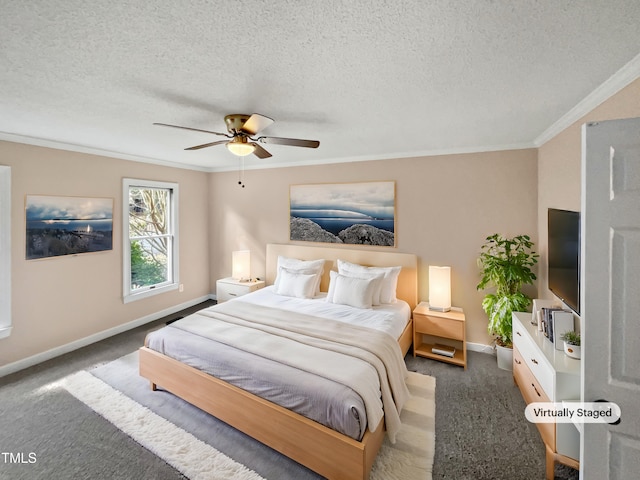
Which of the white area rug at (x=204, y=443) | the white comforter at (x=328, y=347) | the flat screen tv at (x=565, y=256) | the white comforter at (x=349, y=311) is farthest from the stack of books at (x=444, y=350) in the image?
the flat screen tv at (x=565, y=256)

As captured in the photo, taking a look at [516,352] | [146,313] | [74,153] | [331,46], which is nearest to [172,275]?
[146,313]

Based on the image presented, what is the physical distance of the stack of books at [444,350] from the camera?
10.8 feet

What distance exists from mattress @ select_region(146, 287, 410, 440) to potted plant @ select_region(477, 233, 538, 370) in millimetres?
929

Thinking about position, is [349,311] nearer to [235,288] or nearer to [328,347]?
[328,347]

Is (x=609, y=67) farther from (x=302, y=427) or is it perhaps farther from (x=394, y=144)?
(x=302, y=427)

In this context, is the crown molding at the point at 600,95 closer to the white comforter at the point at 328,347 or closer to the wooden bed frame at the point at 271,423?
the white comforter at the point at 328,347

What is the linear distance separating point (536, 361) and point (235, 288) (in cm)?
386

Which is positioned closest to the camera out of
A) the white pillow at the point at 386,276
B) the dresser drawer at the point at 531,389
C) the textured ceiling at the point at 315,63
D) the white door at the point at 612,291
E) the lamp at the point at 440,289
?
the white door at the point at 612,291

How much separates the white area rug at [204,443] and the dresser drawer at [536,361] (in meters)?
0.85

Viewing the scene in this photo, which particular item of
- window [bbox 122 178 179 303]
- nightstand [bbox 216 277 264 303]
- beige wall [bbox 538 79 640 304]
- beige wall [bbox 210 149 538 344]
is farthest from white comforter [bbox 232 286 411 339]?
window [bbox 122 178 179 303]

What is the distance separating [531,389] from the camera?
2297mm

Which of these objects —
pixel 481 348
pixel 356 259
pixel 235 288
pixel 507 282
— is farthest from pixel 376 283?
pixel 235 288

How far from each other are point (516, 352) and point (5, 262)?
5284 millimetres

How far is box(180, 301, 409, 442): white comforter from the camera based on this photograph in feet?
6.60
